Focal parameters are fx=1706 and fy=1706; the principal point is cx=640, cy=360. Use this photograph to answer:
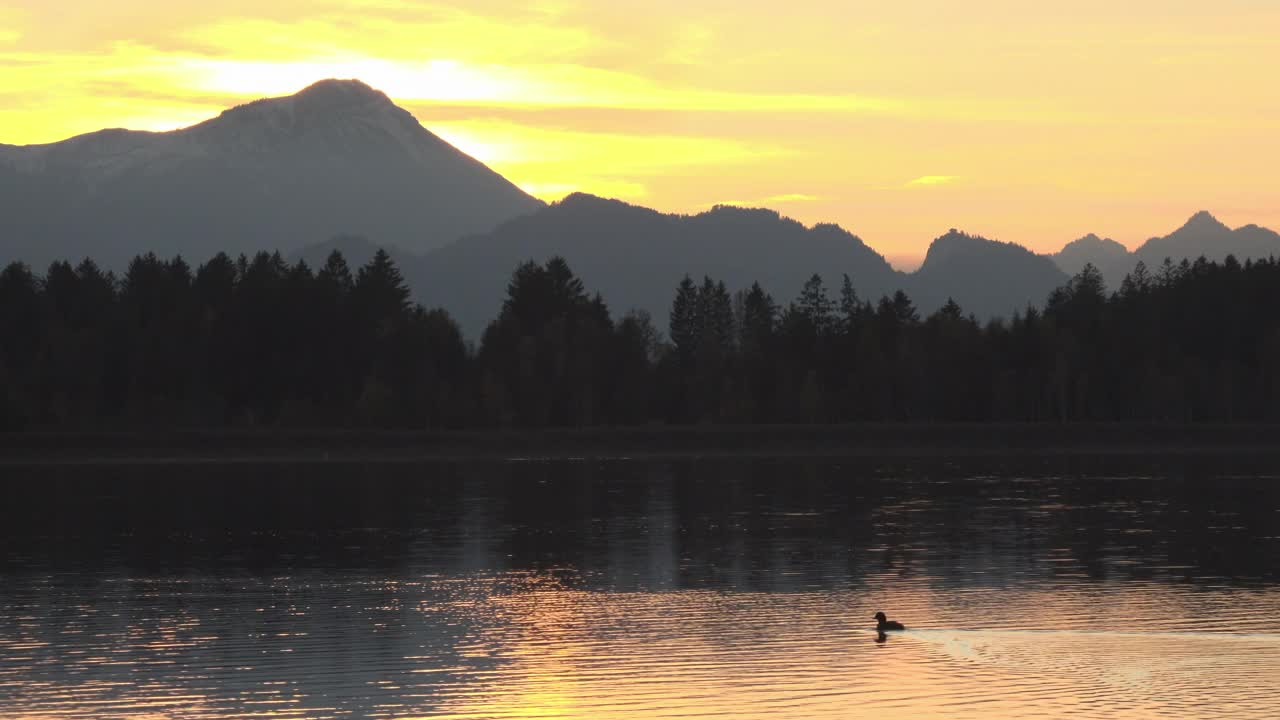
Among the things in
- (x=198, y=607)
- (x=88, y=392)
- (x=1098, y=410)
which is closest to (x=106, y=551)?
(x=198, y=607)

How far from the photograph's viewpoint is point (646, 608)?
168 ft

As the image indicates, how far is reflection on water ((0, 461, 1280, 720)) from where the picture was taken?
122ft

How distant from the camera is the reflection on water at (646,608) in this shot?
122 feet

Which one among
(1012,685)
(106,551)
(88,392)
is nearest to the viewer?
(1012,685)

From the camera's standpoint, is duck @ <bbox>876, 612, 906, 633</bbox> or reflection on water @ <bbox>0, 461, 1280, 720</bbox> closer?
reflection on water @ <bbox>0, 461, 1280, 720</bbox>

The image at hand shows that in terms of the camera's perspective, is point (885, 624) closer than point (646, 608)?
Yes

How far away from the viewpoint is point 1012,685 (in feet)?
125

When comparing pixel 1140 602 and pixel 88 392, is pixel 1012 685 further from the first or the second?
pixel 88 392

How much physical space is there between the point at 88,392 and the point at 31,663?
491 feet

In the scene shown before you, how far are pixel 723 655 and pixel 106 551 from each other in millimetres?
38363

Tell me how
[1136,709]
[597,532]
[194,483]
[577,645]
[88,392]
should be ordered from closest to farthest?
[1136,709], [577,645], [597,532], [194,483], [88,392]

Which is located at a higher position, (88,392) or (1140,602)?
(88,392)

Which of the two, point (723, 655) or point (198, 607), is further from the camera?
point (198, 607)

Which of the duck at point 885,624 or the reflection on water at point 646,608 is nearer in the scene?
the reflection on water at point 646,608
